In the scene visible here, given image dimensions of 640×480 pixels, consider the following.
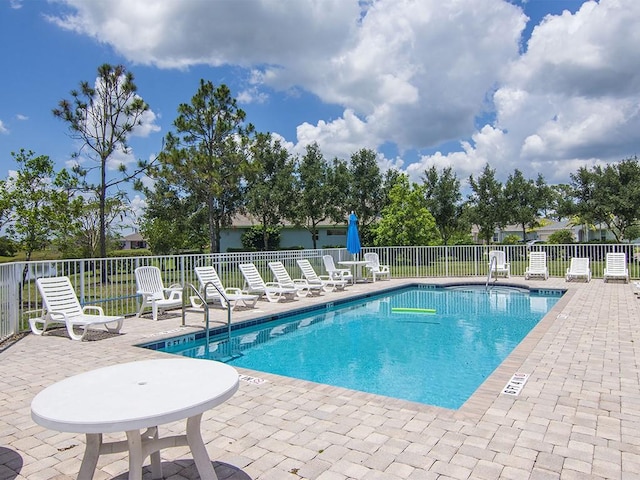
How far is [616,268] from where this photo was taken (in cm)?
1514

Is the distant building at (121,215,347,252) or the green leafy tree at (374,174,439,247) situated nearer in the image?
the green leafy tree at (374,174,439,247)

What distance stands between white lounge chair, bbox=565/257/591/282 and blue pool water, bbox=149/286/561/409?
12.3ft

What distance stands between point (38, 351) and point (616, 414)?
733 cm

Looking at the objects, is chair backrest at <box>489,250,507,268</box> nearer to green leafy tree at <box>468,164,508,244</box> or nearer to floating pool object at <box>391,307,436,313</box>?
floating pool object at <box>391,307,436,313</box>

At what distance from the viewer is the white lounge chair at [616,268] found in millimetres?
14922

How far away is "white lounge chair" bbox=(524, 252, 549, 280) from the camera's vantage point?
16.3 m

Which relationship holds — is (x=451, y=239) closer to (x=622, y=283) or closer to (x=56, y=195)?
(x=622, y=283)

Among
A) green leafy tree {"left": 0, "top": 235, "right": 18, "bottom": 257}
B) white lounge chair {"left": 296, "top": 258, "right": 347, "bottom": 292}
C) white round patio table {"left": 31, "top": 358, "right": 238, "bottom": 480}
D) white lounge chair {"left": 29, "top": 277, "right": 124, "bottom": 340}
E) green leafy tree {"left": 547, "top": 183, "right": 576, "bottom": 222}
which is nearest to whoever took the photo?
white round patio table {"left": 31, "top": 358, "right": 238, "bottom": 480}

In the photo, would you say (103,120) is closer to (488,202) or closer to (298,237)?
(298,237)

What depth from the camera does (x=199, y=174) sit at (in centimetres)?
2055

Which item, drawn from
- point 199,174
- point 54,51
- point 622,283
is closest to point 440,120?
point 622,283

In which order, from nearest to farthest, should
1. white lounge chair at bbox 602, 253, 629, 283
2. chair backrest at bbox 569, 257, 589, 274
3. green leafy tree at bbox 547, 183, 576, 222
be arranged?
white lounge chair at bbox 602, 253, 629, 283 < chair backrest at bbox 569, 257, 589, 274 < green leafy tree at bbox 547, 183, 576, 222

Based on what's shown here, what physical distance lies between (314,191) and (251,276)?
1835 cm

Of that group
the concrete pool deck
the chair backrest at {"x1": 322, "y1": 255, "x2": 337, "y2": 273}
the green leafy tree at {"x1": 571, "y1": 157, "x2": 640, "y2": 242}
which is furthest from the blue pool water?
the green leafy tree at {"x1": 571, "y1": 157, "x2": 640, "y2": 242}
